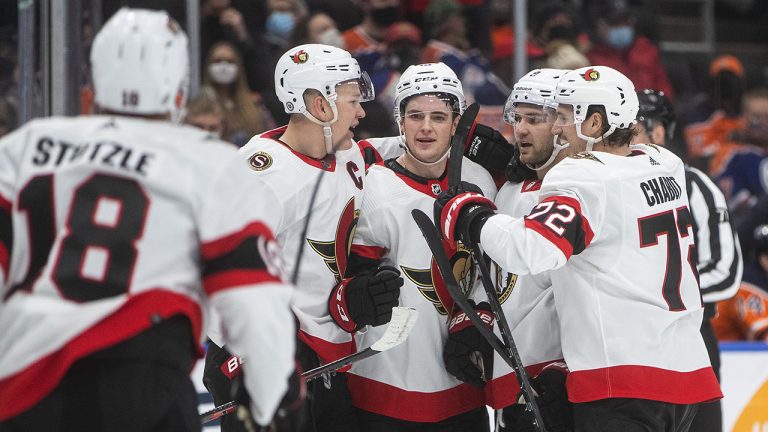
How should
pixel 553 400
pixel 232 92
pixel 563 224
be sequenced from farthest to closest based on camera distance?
pixel 232 92
pixel 553 400
pixel 563 224

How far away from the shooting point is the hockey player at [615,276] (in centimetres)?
259

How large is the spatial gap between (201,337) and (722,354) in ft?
9.03

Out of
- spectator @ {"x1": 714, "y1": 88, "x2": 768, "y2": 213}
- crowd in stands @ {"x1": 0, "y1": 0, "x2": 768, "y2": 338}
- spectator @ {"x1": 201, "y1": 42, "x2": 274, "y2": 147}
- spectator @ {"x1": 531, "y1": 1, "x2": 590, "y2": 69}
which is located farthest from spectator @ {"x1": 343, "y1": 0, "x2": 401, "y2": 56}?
spectator @ {"x1": 714, "y1": 88, "x2": 768, "y2": 213}

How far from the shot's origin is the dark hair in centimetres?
283

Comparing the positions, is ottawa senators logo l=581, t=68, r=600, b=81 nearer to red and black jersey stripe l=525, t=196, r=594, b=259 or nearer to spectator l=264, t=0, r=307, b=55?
red and black jersey stripe l=525, t=196, r=594, b=259

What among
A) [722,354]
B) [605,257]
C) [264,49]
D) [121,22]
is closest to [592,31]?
Answer: [264,49]

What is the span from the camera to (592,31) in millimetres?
6793

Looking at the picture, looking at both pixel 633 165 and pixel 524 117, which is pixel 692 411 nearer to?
pixel 633 165

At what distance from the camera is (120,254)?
1.88 metres

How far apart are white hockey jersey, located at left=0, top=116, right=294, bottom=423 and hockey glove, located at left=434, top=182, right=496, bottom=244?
0.83 meters

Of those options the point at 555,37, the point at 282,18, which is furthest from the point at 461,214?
the point at 555,37

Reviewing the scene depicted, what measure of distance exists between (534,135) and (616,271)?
20.0 inches

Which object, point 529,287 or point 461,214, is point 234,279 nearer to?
point 461,214

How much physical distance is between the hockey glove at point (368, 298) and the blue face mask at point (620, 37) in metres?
3.95
